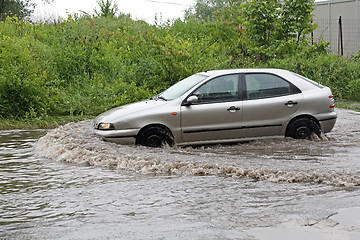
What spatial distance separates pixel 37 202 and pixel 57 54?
36.8ft

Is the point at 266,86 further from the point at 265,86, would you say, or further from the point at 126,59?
the point at 126,59

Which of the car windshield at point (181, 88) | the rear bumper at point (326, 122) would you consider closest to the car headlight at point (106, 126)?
the car windshield at point (181, 88)

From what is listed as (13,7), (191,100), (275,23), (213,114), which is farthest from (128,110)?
(13,7)

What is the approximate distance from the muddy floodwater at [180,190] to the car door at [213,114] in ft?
0.89

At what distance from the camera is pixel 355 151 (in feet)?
30.9

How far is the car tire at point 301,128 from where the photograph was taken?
9.95 meters

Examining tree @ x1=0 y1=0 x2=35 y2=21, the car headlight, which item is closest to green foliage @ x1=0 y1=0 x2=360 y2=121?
the car headlight

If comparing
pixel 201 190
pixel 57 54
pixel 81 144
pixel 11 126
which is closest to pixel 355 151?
pixel 201 190

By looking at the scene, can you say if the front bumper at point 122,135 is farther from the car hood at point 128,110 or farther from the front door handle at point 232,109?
the front door handle at point 232,109

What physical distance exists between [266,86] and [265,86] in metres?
0.02

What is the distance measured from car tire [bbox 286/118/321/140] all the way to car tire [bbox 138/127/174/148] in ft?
7.41

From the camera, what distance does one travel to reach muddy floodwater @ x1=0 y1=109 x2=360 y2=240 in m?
5.17

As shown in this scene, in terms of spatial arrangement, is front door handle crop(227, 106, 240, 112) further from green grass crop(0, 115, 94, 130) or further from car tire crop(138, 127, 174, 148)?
green grass crop(0, 115, 94, 130)

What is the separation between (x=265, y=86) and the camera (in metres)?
10.0
